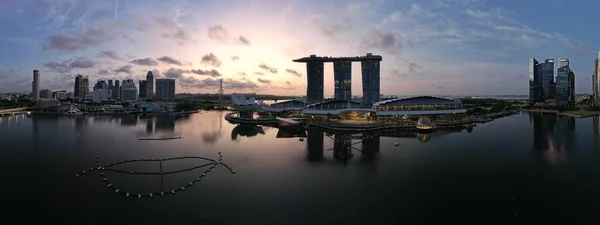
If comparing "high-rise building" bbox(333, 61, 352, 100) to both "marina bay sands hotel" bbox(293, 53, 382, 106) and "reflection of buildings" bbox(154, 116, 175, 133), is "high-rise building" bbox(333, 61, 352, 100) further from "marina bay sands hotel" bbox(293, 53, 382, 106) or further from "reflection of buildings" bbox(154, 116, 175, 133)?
"reflection of buildings" bbox(154, 116, 175, 133)

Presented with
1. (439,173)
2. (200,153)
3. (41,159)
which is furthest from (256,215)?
(41,159)

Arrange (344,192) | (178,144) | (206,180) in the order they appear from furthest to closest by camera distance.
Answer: (178,144), (206,180), (344,192)

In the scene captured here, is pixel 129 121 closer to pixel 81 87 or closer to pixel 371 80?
pixel 371 80

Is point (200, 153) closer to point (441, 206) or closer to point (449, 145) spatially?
point (441, 206)

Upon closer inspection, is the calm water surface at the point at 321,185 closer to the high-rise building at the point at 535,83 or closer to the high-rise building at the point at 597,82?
the high-rise building at the point at 597,82

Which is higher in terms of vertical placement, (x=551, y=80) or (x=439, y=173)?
(x=551, y=80)
